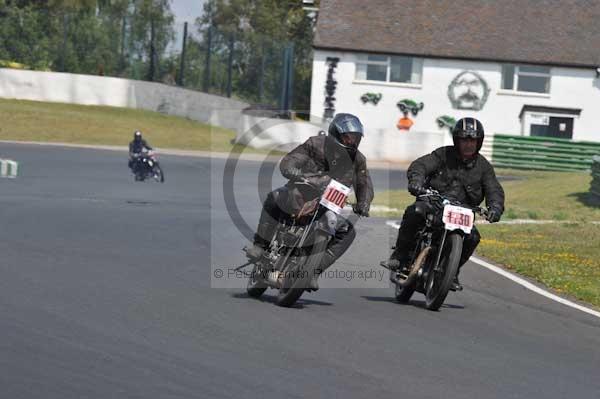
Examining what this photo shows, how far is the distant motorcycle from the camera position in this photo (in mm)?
33250

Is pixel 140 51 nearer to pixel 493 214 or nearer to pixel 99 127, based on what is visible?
pixel 99 127

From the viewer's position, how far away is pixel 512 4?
54.7 m

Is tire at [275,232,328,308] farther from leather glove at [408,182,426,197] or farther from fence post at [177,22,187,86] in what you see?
fence post at [177,22,187,86]

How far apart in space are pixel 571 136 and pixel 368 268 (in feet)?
133

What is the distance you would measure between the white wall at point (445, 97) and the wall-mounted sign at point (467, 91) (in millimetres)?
222

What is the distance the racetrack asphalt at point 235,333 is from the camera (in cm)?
655

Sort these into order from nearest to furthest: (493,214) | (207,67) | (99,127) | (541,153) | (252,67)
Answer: (493,214)
(541,153)
(99,127)
(252,67)
(207,67)

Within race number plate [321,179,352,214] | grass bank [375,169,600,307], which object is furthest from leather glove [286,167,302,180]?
grass bank [375,169,600,307]

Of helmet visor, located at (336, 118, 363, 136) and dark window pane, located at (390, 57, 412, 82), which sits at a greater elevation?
dark window pane, located at (390, 57, 412, 82)

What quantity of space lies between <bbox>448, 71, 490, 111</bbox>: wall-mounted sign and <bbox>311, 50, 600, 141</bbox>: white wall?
22 centimetres

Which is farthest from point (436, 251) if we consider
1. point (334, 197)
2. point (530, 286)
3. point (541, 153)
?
point (541, 153)

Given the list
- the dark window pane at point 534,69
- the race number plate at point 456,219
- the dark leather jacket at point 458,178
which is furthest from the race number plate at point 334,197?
the dark window pane at point 534,69

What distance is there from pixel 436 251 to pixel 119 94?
49445 millimetres

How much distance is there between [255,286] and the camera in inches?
409
